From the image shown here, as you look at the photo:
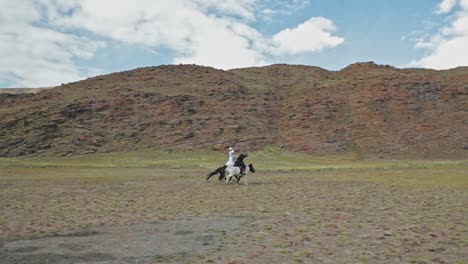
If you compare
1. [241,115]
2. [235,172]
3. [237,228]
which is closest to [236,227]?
[237,228]

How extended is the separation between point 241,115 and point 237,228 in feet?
233

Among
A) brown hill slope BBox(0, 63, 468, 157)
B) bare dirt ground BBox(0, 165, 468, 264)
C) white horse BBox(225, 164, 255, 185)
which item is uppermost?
brown hill slope BBox(0, 63, 468, 157)

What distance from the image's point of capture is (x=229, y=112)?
83625 mm

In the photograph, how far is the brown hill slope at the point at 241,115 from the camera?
72.1m

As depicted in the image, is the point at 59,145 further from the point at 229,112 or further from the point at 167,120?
the point at 229,112

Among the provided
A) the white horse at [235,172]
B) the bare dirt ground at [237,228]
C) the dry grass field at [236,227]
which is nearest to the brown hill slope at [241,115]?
the white horse at [235,172]

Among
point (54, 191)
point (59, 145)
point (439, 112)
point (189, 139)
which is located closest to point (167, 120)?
point (189, 139)

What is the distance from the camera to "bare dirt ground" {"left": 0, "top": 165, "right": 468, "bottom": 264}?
365 inches

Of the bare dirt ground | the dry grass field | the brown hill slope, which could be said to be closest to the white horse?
the dry grass field

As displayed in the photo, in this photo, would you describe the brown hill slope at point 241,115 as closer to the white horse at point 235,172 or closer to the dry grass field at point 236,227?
the white horse at point 235,172

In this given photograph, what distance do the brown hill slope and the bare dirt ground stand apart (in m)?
52.6

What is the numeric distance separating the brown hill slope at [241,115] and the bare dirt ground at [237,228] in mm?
52600

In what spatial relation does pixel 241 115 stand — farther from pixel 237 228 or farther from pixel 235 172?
pixel 237 228

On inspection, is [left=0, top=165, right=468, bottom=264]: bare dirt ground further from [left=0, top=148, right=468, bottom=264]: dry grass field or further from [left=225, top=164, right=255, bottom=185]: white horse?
[left=225, top=164, right=255, bottom=185]: white horse
